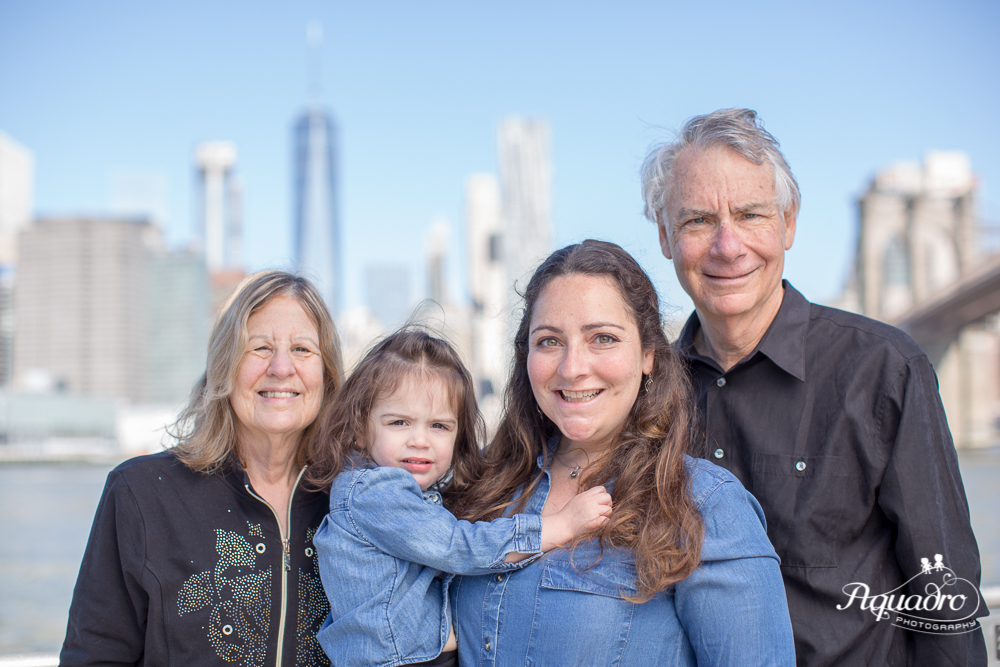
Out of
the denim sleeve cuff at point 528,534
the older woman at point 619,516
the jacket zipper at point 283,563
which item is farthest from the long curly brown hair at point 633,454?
the jacket zipper at point 283,563

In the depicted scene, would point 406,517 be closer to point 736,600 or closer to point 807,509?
point 736,600

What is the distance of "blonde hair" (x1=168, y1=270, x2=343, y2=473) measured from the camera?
7.34 feet

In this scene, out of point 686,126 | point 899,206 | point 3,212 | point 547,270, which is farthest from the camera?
point 3,212

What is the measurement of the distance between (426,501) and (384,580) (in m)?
0.22

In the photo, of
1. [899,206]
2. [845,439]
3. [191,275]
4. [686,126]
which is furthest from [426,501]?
[191,275]

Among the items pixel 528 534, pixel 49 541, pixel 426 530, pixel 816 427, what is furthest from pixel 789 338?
pixel 49 541

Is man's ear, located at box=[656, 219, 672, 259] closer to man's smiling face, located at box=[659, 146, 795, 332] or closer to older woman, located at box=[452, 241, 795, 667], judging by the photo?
man's smiling face, located at box=[659, 146, 795, 332]

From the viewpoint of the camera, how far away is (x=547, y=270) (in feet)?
6.11

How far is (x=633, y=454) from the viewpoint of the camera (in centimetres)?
179

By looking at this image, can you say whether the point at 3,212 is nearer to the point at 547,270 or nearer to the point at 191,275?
the point at 191,275

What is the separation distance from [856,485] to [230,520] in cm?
172

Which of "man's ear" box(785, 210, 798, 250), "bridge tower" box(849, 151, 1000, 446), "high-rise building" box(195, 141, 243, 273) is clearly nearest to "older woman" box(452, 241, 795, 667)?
"man's ear" box(785, 210, 798, 250)

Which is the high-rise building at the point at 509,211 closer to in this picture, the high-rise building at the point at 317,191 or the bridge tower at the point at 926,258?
the high-rise building at the point at 317,191

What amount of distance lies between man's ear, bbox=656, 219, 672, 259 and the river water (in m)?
11.7
